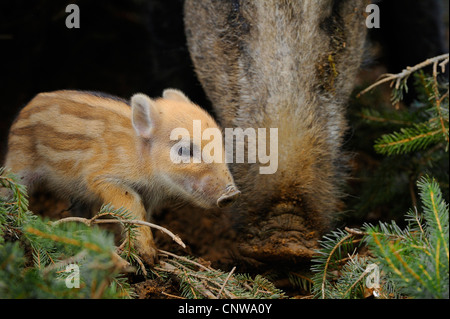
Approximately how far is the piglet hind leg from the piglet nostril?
0.30 m

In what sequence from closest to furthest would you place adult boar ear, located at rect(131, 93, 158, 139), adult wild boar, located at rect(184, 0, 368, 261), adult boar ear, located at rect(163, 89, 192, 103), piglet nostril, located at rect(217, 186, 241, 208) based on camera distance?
piglet nostril, located at rect(217, 186, 241, 208), adult boar ear, located at rect(131, 93, 158, 139), adult wild boar, located at rect(184, 0, 368, 261), adult boar ear, located at rect(163, 89, 192, 103)

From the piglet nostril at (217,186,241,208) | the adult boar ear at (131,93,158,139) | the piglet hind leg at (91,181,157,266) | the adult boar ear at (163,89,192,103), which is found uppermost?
the adult boar ear at (163,89,192,103)

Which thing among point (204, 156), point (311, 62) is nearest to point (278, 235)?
point (204, 156)

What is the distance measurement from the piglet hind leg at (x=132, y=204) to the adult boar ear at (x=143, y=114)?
231 millimetres

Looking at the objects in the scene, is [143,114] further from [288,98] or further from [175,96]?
[288,98]

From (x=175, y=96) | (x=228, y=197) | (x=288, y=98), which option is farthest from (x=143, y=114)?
(x=288, y=98)

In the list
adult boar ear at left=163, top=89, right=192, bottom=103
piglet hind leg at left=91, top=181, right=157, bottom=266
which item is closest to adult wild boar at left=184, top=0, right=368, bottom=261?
adult boar ear at left=163, top=89, right=192, bottom=103

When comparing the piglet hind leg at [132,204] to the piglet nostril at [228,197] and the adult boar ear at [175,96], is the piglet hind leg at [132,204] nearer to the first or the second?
the piglet nostril at [228,197]

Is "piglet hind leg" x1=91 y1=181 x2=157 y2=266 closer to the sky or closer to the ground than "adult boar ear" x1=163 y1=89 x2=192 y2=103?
closer to the ground

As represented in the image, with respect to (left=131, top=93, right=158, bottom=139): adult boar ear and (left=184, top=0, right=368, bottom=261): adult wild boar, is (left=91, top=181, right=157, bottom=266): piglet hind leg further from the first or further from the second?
(left=184, top=0, right=368, bottom=261): adult wild boar

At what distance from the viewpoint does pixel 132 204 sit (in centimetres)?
209

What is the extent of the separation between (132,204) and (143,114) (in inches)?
13.7

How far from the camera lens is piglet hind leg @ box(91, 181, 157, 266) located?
1947 millimetres
